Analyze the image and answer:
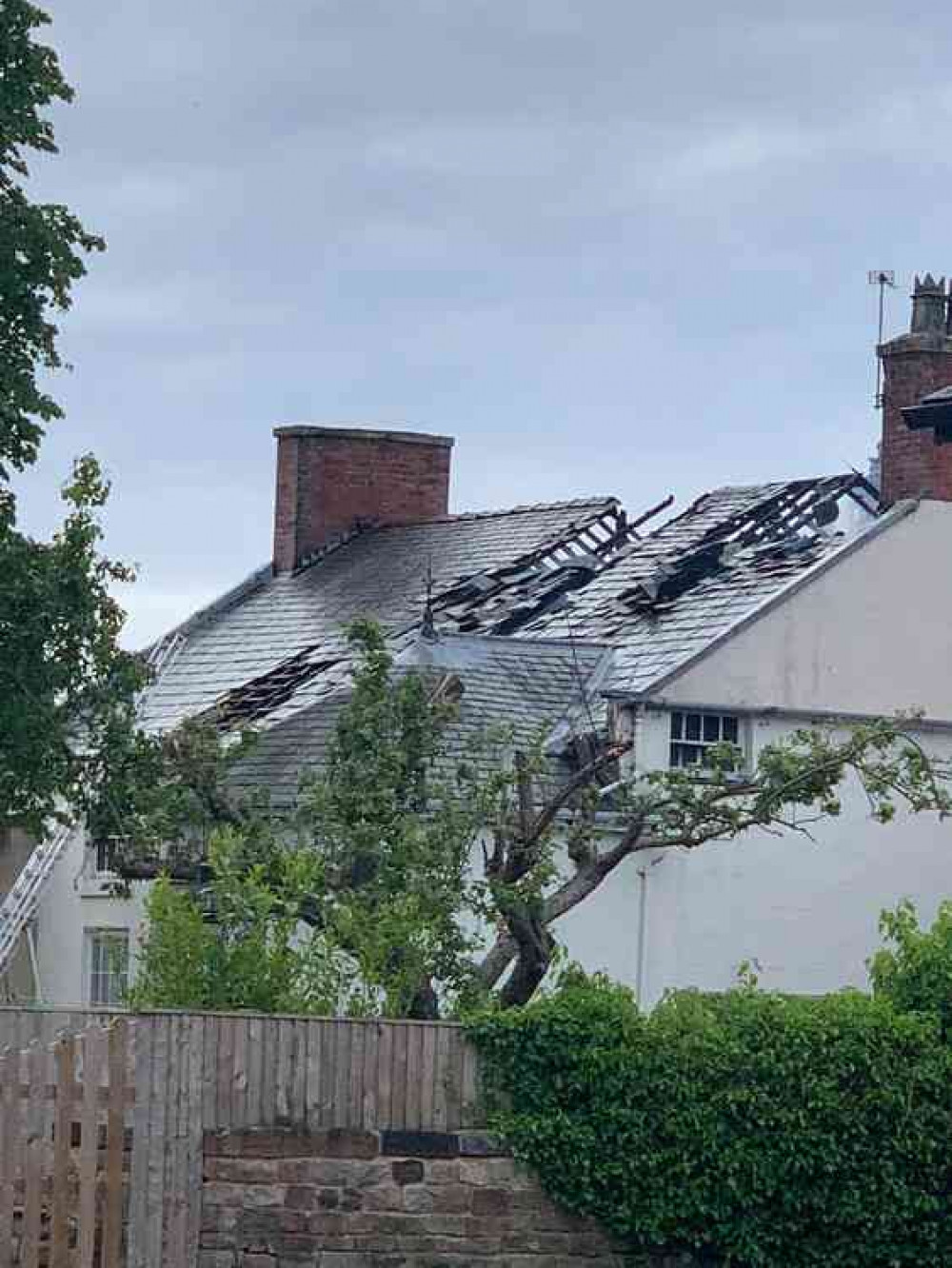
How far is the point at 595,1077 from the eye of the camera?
20.7 meters

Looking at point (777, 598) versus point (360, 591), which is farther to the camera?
point (360, 591)

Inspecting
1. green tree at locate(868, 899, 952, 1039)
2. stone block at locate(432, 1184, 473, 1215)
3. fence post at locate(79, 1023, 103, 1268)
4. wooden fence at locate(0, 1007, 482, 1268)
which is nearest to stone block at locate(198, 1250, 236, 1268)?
wooden fence at locate(0, 1007, 482, 1268)

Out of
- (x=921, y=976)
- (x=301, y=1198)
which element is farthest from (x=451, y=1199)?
(x=921, y=976)

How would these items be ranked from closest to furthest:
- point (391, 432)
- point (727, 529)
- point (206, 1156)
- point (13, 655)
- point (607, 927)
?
point (206, 1156) < point (13, 655) < point (607, 927) < point (727, 529) < point (391, 432)

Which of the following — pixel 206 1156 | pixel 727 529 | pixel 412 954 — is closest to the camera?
pixel 206 1156

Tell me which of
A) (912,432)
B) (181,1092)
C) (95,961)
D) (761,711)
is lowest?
(181,1092)

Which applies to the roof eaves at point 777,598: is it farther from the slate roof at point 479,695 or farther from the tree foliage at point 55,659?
the tree foliage at point 55,659

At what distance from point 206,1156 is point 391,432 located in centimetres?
2814

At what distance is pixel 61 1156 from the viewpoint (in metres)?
19.6

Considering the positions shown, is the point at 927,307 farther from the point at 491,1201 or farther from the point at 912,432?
the point at 491,1201

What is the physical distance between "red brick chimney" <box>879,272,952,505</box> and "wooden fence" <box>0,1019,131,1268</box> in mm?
19961

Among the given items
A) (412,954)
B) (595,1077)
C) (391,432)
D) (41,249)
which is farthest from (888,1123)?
(391,432)

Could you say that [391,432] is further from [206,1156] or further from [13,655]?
[206,1156]

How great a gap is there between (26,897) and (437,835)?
1613 cm
